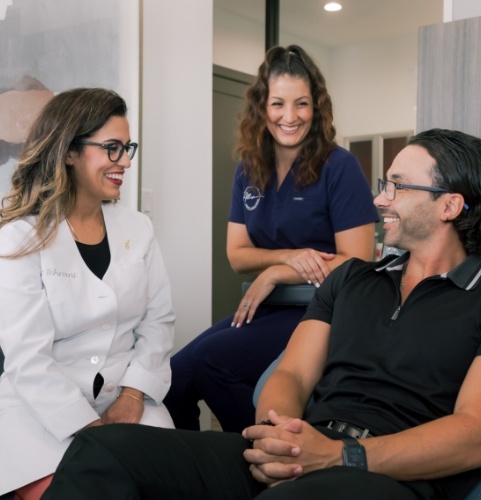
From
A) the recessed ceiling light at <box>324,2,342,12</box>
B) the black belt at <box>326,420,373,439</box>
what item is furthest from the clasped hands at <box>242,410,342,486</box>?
the recessed ceiling light at <box>324,2,342,12</box>

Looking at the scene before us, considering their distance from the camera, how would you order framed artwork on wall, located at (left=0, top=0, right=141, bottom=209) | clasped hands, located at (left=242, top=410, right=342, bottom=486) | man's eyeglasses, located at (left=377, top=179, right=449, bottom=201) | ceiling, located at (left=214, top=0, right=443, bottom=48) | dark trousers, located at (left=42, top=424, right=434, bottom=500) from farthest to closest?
1. ceiling, located at (left=214, top=0, right=443, bottom=48)
2. framed artwork on wall, located at (left=0, top=0, right=141, bottom=209)
3. man's eyeglasses, located at (left=377, top=179, right=449, bottom=201)
4. clasped hands, located at (left=242, top=410, right=342, bottom=486)
5. dark trousers, located at (left=42, top=424, right=434, bottom=500)

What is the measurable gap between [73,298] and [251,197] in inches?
33.4

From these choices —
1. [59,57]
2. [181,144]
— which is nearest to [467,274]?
[59,57]

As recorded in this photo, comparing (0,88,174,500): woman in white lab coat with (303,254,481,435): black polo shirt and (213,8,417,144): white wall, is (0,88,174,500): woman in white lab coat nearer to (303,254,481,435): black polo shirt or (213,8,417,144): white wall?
(303,254,481,435): black polo shirt

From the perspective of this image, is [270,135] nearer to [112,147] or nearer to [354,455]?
[112,147]

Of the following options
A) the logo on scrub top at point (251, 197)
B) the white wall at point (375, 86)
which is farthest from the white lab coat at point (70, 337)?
the white wall at point (375, 86)

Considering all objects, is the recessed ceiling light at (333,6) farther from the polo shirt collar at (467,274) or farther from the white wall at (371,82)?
the polo shirt collar at (467,274)

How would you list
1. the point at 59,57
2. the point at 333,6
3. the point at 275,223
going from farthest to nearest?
the point at 333,6 < the point at 59,57 < the point at 275,223

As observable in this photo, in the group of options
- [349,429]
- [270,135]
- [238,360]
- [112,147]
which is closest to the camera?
[349,429]

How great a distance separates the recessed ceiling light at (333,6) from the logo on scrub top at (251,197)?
13.1 feet

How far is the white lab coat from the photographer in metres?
1.70

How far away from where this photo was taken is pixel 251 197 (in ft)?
8.17

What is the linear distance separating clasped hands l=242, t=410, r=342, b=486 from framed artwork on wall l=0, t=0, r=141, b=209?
160 centimetres

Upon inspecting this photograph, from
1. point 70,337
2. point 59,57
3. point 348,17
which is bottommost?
point 70,337
